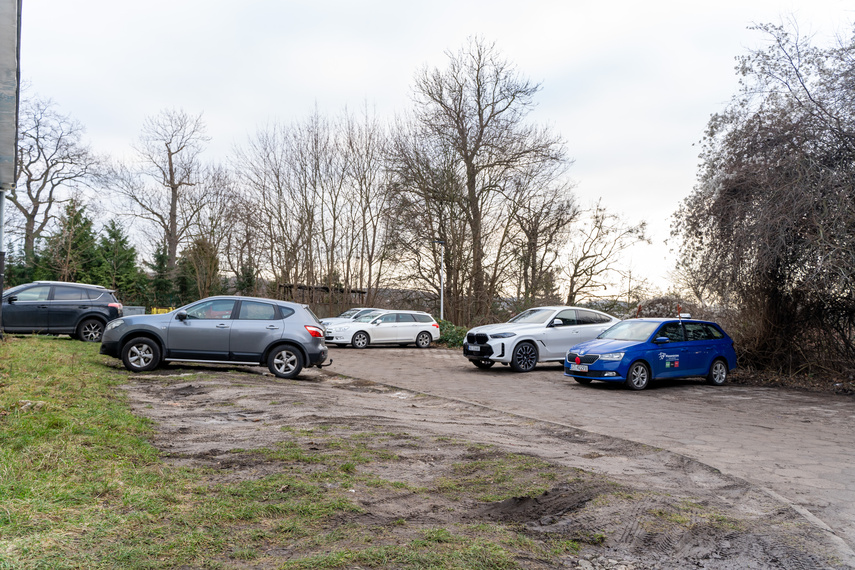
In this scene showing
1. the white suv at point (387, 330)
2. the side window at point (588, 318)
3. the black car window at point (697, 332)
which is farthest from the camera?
the white suv at point (387, 330)

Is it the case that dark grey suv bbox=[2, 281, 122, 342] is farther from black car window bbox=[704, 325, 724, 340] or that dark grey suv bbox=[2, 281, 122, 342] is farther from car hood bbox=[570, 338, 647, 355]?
black car window bbox=[704, 325, 724, 340]

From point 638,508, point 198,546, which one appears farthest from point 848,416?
point 198,546

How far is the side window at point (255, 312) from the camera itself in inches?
532

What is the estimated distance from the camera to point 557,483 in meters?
5.38

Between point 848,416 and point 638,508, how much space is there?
26.8ft

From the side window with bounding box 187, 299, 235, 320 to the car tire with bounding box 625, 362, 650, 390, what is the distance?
8.77 meters

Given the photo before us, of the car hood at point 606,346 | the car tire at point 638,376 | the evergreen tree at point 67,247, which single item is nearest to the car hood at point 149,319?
the car hood at point 606,346

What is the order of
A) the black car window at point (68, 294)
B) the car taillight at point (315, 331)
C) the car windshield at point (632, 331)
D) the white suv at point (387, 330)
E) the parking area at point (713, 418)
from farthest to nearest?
1. the white suv at point (387, 330)
2. the black car window at point (68, 294)
3. the car windshield at point (632, 331)
4. the car taillight at point (315, 331)
5. the parking area at point (713, 418)

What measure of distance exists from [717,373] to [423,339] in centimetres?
1436

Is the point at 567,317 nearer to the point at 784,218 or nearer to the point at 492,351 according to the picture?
the point at 492,351

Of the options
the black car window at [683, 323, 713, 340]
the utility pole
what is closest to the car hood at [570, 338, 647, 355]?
the black car window at [683, 323, 713, 340]

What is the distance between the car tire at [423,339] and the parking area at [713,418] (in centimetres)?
912

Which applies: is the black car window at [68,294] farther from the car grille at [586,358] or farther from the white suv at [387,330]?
the car grille at [586,358]

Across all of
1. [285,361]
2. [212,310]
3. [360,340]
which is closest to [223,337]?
[212,310]
